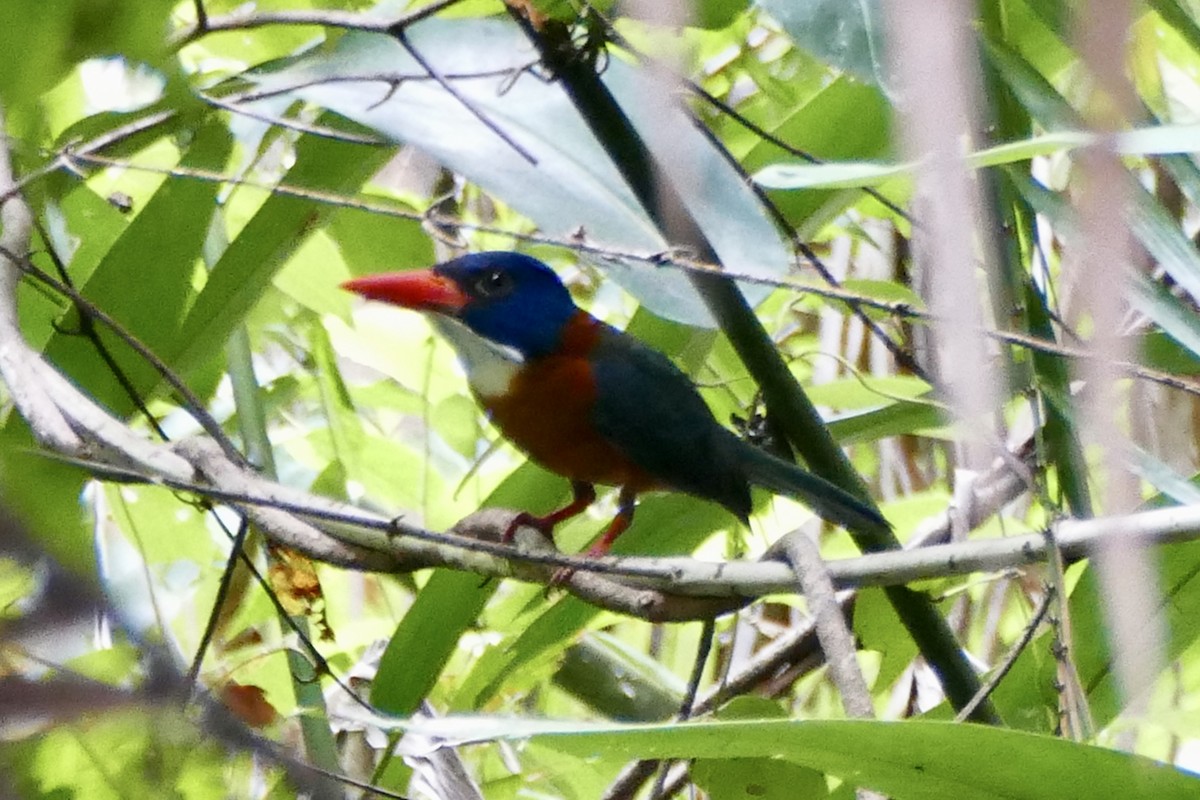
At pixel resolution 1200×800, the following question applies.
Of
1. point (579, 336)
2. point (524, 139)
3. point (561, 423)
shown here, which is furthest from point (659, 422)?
point (524, 139)

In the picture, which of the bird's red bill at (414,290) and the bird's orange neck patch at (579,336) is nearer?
the bird's red bill at (414,290)

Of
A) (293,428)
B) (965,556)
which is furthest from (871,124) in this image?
(293,428)

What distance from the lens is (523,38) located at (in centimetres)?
148

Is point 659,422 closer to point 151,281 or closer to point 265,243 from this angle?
point 265,243

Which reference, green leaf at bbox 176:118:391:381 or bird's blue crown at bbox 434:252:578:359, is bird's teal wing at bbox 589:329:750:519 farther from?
green leaf at bbox 176:118:391:381

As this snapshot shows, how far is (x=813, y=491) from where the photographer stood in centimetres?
151

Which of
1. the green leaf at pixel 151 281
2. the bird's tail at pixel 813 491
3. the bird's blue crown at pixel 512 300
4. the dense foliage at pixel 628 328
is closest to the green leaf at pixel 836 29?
the dense foliage at pixel 628 328

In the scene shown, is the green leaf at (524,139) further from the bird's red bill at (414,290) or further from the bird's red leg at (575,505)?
the bird's red leg at (575,505)

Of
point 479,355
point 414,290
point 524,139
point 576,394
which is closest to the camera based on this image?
point 524,139

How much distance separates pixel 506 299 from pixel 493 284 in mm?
40

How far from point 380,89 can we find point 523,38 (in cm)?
18

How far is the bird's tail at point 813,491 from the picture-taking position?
4.59ft

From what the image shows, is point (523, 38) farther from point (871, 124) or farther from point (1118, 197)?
point (1118, 197)

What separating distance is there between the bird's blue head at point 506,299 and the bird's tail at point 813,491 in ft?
1.44
